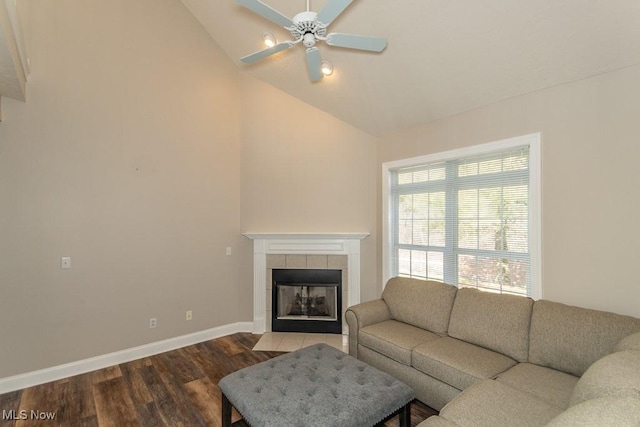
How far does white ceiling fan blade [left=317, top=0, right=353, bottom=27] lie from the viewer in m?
1.73

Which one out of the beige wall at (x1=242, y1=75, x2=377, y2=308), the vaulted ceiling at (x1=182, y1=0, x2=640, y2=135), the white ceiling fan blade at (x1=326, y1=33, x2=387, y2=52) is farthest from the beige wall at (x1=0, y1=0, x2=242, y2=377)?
the white ceiling fan blade at (x1=326, y1=33, x2=387, y2=52)

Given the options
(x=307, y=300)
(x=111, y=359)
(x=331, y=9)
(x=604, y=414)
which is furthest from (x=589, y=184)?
(x=111, y=359)

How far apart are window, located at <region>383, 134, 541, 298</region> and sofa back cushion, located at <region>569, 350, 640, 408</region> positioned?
135 cm

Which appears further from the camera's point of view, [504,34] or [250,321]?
[250,321]

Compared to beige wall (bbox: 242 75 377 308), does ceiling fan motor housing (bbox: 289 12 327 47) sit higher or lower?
higher

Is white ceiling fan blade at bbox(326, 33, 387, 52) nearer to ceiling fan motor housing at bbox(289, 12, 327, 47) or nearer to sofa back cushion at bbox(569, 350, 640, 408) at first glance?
ceiling fan motor housing at bbox(289, 12, 327, 47)

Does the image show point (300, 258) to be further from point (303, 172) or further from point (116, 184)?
point (116, 184)

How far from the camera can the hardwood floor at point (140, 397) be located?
7.88ft

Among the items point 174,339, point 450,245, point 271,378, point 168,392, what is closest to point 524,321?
point 450,245

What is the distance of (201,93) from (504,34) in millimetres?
3501

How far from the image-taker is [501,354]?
2.45m

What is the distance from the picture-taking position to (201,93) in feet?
13.2

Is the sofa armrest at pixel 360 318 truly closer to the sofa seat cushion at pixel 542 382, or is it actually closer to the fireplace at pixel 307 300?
the fireplace at pixel 307 300

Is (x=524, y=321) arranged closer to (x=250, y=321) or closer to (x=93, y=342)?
(x=250, y=321)
